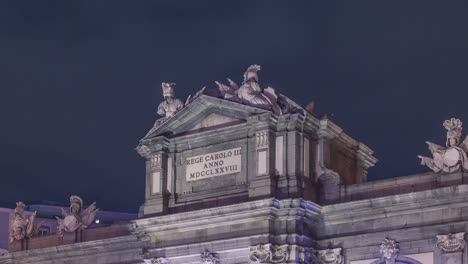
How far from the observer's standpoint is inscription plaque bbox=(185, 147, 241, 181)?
42750mm

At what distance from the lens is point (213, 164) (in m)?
43.3

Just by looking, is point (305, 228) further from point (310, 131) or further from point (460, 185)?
point (460, 185)

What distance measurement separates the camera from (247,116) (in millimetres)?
42219

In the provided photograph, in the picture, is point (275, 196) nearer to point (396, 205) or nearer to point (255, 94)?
point (255, 94)

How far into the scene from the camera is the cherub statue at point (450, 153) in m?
38.4

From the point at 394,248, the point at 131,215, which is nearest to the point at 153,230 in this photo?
the point at 394,248

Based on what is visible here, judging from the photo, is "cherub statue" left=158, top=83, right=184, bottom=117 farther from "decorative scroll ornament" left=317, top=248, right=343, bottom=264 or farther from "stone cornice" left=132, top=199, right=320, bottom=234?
"decorative scroll ornament" left=317, top=248, right=343, bottom=264

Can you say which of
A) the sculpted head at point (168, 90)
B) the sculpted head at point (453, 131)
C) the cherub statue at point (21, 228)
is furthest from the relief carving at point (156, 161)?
the sculpted head at point (453, 131)

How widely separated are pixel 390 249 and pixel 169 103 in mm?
11362

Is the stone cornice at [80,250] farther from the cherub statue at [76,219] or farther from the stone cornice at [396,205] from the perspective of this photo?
the stone cornice at [396,205]

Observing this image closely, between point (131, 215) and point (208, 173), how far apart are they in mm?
41650

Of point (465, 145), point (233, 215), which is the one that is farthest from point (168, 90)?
point (465, 145)

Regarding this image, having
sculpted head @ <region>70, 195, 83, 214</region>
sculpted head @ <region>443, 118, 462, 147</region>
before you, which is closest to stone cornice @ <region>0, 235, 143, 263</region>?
sculpted head @ <region>70, 195, 83, 214</region>

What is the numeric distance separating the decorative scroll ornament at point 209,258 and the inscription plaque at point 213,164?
3249 mm
